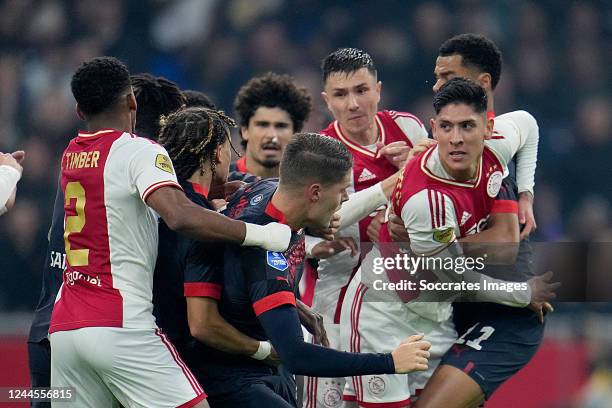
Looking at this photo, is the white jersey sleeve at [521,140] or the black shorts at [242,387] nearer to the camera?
the black shorts at [242,387]

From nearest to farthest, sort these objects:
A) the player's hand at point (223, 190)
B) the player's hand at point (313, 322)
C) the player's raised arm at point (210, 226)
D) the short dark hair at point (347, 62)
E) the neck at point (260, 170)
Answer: the player's raised arm at point (210, 226) < the player's hand at point (313, 322) < the player's hand at point (223, 190) < the short dark hair at point (347, 62) < the neck at point (260, 170)

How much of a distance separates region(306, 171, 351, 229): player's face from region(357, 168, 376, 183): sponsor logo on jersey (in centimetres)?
174

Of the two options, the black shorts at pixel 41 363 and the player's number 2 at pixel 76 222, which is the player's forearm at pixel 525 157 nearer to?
the player's number 2 at pixel 76 222

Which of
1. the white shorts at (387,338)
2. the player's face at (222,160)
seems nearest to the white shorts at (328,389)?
the white shorts at (387,338)

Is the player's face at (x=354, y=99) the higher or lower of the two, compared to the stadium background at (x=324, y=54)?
lower

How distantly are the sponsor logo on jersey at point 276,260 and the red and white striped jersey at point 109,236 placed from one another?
51 cm

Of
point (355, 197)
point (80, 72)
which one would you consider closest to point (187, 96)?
point (355, 197)

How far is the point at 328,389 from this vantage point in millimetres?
5945

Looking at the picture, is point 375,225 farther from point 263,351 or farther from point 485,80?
point 263,351

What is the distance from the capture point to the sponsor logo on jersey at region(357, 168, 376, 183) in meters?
6.06

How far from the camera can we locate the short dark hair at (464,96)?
5164 mm

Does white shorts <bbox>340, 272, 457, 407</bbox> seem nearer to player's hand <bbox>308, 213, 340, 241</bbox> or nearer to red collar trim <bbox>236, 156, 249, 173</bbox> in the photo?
player's hand <bbox>308, 213, 340, 241</bbox>

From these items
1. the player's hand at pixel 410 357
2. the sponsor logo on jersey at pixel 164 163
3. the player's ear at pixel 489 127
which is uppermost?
the player's ear at pixel 489 127

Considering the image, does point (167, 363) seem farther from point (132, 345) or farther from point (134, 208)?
point (134, 208)
